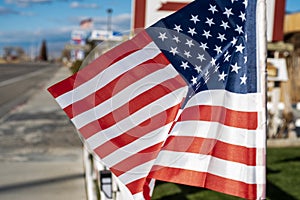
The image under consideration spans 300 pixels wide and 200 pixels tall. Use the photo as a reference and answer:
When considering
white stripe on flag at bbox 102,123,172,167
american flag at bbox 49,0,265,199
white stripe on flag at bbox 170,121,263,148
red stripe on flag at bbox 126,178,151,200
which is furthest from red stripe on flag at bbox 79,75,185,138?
red stripe on flag at bbox 126,178,151,200

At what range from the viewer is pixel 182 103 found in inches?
108

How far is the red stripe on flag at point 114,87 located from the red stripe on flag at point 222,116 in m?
0.36

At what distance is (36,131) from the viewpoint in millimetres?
11430

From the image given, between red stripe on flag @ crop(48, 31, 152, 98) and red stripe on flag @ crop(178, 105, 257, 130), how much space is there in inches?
19.9

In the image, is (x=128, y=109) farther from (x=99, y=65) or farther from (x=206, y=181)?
(x=206, y=181)

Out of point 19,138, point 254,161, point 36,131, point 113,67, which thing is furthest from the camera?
point 36,131

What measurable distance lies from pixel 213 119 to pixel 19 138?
27.5 ft

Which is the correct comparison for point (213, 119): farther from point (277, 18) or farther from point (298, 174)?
point (298, 174)

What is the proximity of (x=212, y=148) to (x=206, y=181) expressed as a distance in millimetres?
192

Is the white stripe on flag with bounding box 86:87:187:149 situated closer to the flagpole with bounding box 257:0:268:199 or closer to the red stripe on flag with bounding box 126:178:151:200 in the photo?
the red stripe on flag with bounding box 126:178:151:200

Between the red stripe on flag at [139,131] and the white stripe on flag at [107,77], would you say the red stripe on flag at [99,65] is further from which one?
the red stripe on flag at [139,131]

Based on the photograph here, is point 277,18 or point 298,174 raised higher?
point 277,18

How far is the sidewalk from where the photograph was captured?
247 inches

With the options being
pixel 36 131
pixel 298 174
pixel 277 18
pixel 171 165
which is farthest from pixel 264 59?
pixel 36 131
